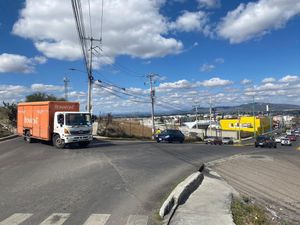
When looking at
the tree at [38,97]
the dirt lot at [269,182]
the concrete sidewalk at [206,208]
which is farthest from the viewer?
the tree at [38,97]

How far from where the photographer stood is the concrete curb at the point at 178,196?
25.7ft

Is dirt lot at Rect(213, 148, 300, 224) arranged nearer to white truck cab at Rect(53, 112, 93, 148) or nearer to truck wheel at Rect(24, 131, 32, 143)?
white truck cab at Rect(53, 112, 93, 148)

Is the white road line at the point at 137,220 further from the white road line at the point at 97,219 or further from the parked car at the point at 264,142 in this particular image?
the parked car at the point at 264,142

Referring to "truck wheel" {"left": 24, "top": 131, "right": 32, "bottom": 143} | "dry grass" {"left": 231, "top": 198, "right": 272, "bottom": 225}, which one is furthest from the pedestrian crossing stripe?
"truck wheel" {"left": 24, "top": 131, "right": 32, "bottom": 143}

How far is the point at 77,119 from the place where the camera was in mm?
23609

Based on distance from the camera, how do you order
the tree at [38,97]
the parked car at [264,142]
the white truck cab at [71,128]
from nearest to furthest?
the white truck cab at [71,128], the parked car at [264,142], the tree at [38,97]

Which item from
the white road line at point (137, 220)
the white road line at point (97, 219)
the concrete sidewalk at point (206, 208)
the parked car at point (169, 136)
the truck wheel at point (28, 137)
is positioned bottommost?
the concrete sidewalk at point (206, 208)

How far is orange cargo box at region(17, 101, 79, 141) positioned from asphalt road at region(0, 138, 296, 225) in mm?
6828

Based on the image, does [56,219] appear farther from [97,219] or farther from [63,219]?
[97,219]

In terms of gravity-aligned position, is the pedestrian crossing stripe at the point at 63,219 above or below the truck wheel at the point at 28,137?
below

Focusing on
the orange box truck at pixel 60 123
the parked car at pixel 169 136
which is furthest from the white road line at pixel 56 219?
the parked car at pixel 169 136

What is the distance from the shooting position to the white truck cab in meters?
22.9

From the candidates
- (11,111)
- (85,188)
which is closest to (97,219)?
(85,188)

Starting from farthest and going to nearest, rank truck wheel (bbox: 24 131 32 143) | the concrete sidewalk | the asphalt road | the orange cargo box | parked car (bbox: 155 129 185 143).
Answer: parked car (bbox: 155 129 185 143) → truck wheel (bbox: 24 131 32 143) → the orange cargo box → the asphalt road → the concrete sidewalk
